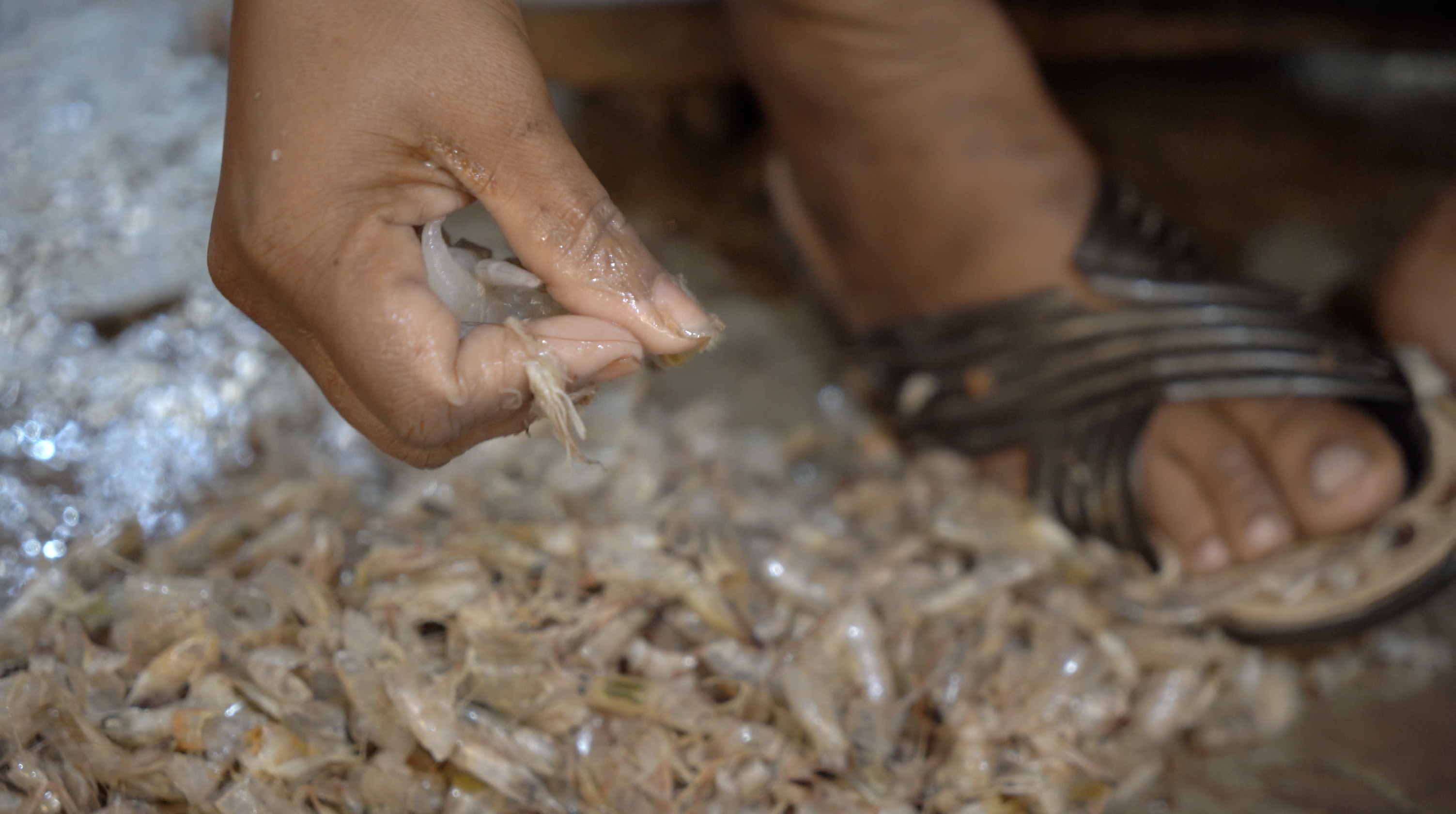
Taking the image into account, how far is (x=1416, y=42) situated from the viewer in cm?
148

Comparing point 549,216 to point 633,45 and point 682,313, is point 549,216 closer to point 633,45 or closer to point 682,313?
point 682,313

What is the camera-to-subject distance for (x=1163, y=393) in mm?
963

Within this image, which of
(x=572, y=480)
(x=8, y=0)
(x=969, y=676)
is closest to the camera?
(x=969, y=676)

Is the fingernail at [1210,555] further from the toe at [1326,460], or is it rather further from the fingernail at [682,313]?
the fingernail at [682,313]

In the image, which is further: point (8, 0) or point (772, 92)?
point (8, 0)

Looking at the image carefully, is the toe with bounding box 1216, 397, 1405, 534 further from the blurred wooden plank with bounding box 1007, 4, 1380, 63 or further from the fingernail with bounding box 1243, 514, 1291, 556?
the blurred wooden plank with bounding box 1007, 4, 1380, 63

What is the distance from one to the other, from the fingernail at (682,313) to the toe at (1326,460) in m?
0.72

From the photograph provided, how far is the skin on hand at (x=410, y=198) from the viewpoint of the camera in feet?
1.53

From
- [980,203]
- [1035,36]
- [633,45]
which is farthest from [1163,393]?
[633,45]

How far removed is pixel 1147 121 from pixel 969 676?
1177 mm

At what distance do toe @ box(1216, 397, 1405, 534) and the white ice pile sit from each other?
1.01 m

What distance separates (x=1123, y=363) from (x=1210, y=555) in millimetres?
204

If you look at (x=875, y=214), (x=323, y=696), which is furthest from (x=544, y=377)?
(x=875, y=214)

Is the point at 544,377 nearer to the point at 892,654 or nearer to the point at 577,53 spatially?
the point at 892,654
